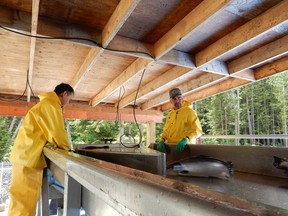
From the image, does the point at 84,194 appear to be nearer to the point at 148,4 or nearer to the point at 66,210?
the point at 66,210

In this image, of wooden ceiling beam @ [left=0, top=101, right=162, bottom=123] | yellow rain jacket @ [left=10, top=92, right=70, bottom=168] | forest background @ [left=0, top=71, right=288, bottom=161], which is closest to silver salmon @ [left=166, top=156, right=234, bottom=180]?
yellow rain jacket @ [left=10, top=92, right=70, bottom=168]

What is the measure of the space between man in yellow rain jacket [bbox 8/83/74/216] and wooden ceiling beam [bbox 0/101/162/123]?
3579mm

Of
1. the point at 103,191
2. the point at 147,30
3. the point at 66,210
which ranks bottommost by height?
the point at 66,210

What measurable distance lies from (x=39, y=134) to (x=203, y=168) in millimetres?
1406

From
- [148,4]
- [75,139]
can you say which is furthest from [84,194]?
[75,139]

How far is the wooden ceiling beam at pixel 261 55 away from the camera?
2746 mm

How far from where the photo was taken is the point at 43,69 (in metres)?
3.86

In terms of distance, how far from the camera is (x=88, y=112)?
19.3 feet

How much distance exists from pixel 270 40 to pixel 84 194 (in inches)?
117

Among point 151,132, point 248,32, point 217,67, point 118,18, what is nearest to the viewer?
point 118,18

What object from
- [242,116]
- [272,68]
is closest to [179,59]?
[272,68]

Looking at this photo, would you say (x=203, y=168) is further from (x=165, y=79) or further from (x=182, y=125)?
(x=165, y=79)

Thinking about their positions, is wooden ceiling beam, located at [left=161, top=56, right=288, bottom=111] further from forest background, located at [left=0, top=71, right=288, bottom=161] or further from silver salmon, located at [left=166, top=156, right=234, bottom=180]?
forest background, located at [left=0, top=71, right=288, bottom=161]

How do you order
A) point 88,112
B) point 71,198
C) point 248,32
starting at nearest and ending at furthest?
1. point 71,198
2. point 248,32
3. point 88,112
